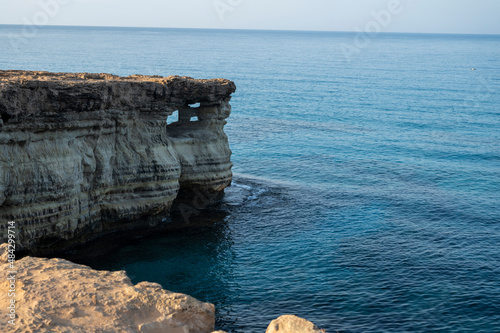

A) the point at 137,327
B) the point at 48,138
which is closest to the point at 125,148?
the point at 48,138

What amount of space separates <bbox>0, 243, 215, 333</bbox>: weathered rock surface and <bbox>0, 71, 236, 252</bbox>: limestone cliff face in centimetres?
826

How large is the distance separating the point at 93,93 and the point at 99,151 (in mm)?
3214

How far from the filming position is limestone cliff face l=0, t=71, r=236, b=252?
80.3 feet

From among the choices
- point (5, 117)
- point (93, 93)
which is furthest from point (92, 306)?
point (93, 93)

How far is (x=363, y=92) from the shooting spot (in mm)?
89688

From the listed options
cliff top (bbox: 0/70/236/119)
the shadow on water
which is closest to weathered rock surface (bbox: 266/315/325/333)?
the shadow on water

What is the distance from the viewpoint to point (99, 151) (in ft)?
92.7

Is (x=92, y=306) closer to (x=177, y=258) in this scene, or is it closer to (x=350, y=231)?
(x=177, y=258)

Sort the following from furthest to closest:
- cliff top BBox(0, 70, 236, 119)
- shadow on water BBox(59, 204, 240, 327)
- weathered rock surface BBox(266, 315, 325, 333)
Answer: shadow on water BBox(59, 204, 240, 327) < cliff top BBox(0, 70, 236, 119) < weathered rock surface BBox(266, 315, 325, 333)

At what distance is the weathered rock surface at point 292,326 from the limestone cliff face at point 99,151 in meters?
15.0

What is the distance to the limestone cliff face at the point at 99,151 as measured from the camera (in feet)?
80.3

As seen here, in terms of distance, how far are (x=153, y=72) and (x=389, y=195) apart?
7123cm

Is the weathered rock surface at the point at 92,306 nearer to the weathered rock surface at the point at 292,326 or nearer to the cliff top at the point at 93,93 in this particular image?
the weathered rock surface at the point at 292,326

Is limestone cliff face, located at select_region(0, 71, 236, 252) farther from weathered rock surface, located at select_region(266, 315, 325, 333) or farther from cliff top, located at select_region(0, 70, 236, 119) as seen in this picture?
weathered rock surface, located at select_region(266, 315, 325, 333)
